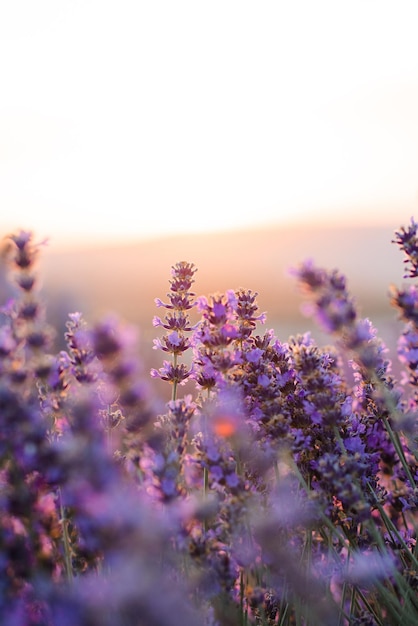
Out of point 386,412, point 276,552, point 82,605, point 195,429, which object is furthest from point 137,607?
point 386,412

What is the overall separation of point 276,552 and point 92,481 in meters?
0.74

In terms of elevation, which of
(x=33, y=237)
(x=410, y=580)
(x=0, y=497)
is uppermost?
(x=33, y=237)

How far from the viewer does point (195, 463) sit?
221 cm

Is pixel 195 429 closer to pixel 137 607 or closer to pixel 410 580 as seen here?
pixel 410 580

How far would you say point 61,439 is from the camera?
2160mm

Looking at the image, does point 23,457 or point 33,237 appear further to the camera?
point 33,237

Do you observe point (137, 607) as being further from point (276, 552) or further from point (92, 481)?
point (276, 552)

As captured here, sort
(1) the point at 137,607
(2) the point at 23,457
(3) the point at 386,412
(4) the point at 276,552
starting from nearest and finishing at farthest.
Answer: (1) the point at 137,607 → (2) the point at 23,457 → (4) the point at 276,552 → (3) the point at 386,412

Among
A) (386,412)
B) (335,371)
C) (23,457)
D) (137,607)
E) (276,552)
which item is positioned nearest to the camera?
(137,607)

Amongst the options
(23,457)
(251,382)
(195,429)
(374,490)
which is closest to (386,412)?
(374,490)

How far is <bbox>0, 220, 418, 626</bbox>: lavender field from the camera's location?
1.66m

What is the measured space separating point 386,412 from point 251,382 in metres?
0.46

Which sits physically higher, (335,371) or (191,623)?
(335,371)

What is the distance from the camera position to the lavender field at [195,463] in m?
1.66
